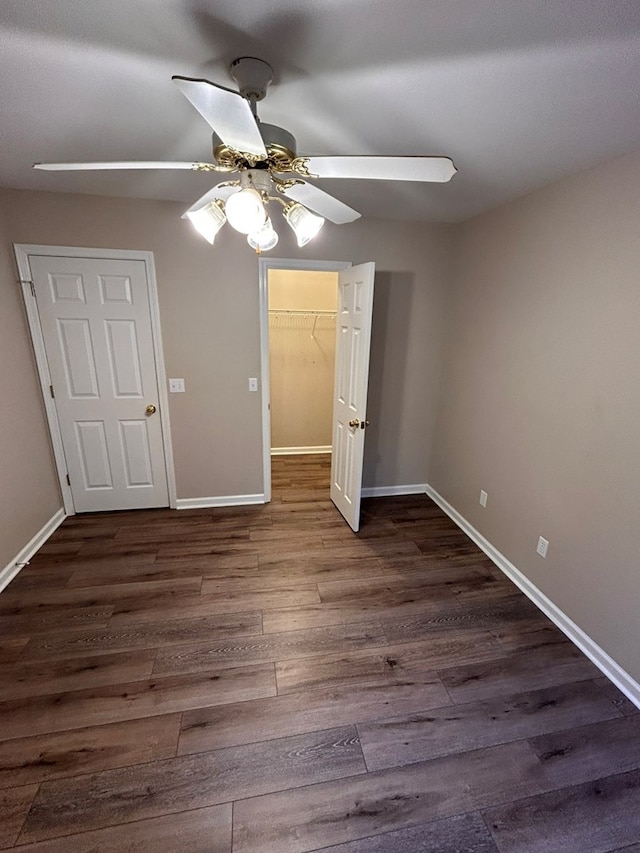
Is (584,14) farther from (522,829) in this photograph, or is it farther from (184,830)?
(184,830)

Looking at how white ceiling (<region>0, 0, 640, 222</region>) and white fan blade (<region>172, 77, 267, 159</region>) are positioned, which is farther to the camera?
white ceiling (<region>0, 0, 640, 222</region>)

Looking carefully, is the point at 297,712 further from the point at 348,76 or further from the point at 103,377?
the point at 103,377

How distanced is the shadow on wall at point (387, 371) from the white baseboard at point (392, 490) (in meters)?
0.05

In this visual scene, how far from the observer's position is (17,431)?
8.45 feet

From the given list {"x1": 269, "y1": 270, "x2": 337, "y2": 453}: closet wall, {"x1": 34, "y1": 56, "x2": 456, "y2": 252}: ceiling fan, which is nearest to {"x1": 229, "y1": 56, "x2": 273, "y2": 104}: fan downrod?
{"x1": 34, "y1": 56, "x2": 456, "y2": 252}: ceiling fan

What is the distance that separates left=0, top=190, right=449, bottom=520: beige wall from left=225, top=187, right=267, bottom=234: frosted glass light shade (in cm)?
179

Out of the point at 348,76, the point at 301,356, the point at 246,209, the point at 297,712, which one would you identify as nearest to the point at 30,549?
the point at 297,712

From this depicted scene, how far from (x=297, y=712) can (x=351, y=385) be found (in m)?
2.10

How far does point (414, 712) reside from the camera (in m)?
1.69

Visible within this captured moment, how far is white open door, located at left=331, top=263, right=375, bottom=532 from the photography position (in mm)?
2689

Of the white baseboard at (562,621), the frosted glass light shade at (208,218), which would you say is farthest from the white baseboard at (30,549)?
the white baseboard at (562,621)

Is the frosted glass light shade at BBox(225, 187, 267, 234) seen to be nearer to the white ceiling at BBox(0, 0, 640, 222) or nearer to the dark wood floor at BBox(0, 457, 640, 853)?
the white ceiling at BBox(0, 0, 640, 222)

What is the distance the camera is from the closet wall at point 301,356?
4363mm

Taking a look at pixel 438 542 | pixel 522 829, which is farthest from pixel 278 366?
pixel 522 829
